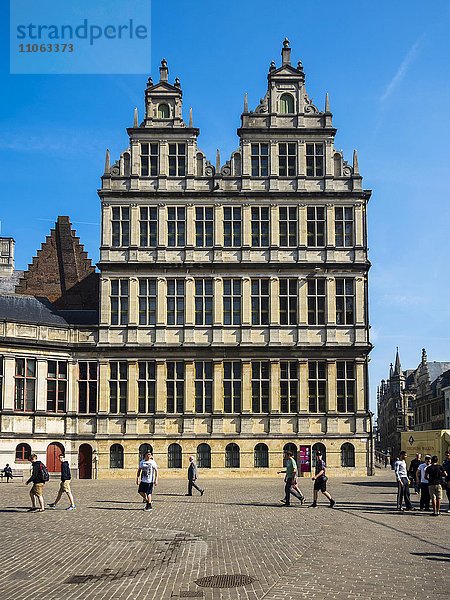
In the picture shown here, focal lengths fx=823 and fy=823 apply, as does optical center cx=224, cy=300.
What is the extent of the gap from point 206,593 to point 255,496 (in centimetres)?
2128

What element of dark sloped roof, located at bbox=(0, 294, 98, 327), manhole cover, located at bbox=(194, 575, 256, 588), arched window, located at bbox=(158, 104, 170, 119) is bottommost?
manhole cover, located at bbox=(194, 575, 256, 588)

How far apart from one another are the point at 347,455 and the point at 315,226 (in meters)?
15.0

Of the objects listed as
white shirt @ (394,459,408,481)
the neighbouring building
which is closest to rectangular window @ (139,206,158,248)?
the neighbouring building

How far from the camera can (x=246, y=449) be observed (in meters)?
52.2

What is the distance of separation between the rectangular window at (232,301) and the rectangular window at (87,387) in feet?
29.9

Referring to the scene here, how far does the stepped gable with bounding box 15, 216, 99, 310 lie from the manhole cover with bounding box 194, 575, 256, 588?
47304mm

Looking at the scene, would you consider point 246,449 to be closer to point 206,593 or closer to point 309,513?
point 309,513

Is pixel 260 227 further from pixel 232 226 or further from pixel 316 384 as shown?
pixel 316 384

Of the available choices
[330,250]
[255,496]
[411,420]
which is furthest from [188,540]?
[411,420]

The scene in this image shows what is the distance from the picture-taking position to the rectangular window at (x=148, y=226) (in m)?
54.0

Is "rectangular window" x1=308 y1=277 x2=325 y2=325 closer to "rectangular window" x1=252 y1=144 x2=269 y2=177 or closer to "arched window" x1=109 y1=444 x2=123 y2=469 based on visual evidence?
"rectangular window" x1=252 y1=144 x2=269 y2=177

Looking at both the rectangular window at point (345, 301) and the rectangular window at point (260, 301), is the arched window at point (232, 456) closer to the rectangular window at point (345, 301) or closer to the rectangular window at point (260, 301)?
the rectangular window at point (260, 301)

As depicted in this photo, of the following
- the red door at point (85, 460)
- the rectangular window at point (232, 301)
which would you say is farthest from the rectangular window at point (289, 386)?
the red door at point (85, 460)

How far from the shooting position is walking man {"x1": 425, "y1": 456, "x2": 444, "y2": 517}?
84.3 ft
